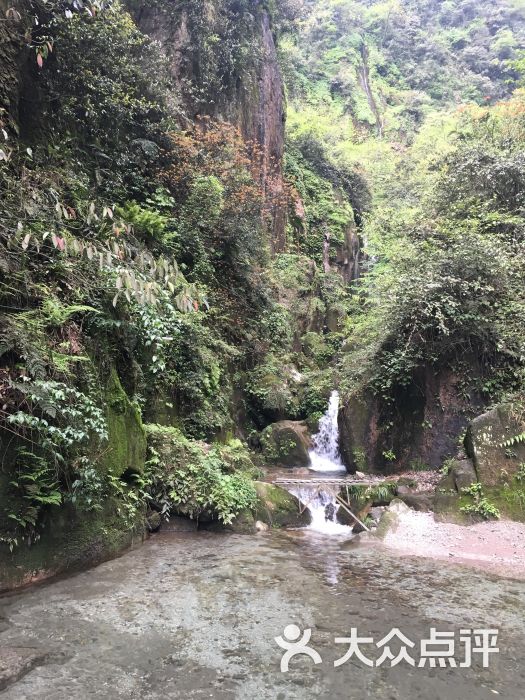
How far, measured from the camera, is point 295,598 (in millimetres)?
6078

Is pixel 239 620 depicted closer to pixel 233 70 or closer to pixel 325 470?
pixel 325 470

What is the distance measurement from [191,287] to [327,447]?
12731mm

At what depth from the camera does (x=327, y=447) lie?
16094 mm

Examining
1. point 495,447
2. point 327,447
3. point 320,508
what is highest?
point 495,447

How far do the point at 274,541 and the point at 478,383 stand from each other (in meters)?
6.71

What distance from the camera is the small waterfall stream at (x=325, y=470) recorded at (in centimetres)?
1081

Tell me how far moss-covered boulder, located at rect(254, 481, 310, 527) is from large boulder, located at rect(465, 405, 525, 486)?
388 centimetres

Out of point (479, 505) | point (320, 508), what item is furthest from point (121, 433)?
point (479, 505)

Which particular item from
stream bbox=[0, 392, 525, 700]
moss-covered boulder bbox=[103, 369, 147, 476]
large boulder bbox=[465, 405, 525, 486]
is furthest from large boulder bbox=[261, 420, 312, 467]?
moss-covered boulder bbox=[103, 369, 147, 476]

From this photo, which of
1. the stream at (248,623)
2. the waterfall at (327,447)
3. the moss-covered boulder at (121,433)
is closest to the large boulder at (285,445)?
the waterfall at (327,447)

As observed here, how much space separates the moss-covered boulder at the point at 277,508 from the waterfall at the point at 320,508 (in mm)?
260

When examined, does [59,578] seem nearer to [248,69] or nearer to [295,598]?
[295,598]

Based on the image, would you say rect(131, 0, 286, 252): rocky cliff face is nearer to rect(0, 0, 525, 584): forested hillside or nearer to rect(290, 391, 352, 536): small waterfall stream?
rect(0, 0, 525, 584): forested hillside

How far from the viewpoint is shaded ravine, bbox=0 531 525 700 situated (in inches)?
161
